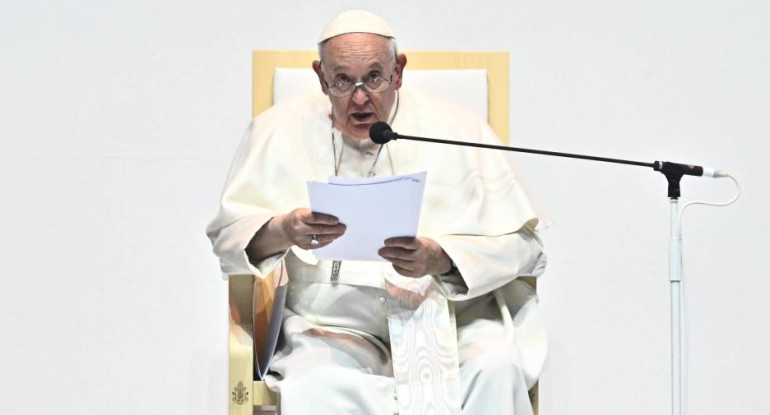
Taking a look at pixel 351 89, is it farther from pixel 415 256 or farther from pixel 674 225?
pixel 674 225

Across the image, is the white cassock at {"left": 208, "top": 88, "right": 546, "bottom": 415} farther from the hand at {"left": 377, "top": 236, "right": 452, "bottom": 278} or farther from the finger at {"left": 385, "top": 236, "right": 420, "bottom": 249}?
the finger at {"left": 385, "top": 236, "right": 420, "bottom": 249}

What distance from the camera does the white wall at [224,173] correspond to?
491 centimetres

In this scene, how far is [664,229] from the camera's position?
4.99 meters

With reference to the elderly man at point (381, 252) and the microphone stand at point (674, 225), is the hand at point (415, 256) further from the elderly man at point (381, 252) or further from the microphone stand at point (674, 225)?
the microphone stand at point (674, 225)

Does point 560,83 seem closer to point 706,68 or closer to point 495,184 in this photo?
point 706,68

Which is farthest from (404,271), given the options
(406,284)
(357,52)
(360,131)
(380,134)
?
(357,52)

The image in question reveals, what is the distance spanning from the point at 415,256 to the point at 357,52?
62 centimetres

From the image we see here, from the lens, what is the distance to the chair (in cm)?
391

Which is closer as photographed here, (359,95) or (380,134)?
(380,134)

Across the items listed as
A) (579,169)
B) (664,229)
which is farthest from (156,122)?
(664,229)

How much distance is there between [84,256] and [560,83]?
62.6 inches

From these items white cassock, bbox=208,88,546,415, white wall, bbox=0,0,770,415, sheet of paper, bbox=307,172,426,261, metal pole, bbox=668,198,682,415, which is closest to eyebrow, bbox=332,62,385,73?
white cassock, bbox=208,88,546,415

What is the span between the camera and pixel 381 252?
3.76 metres

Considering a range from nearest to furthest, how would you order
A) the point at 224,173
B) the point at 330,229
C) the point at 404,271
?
the point at 330,229
the point at 404,271
the point at 224,173
